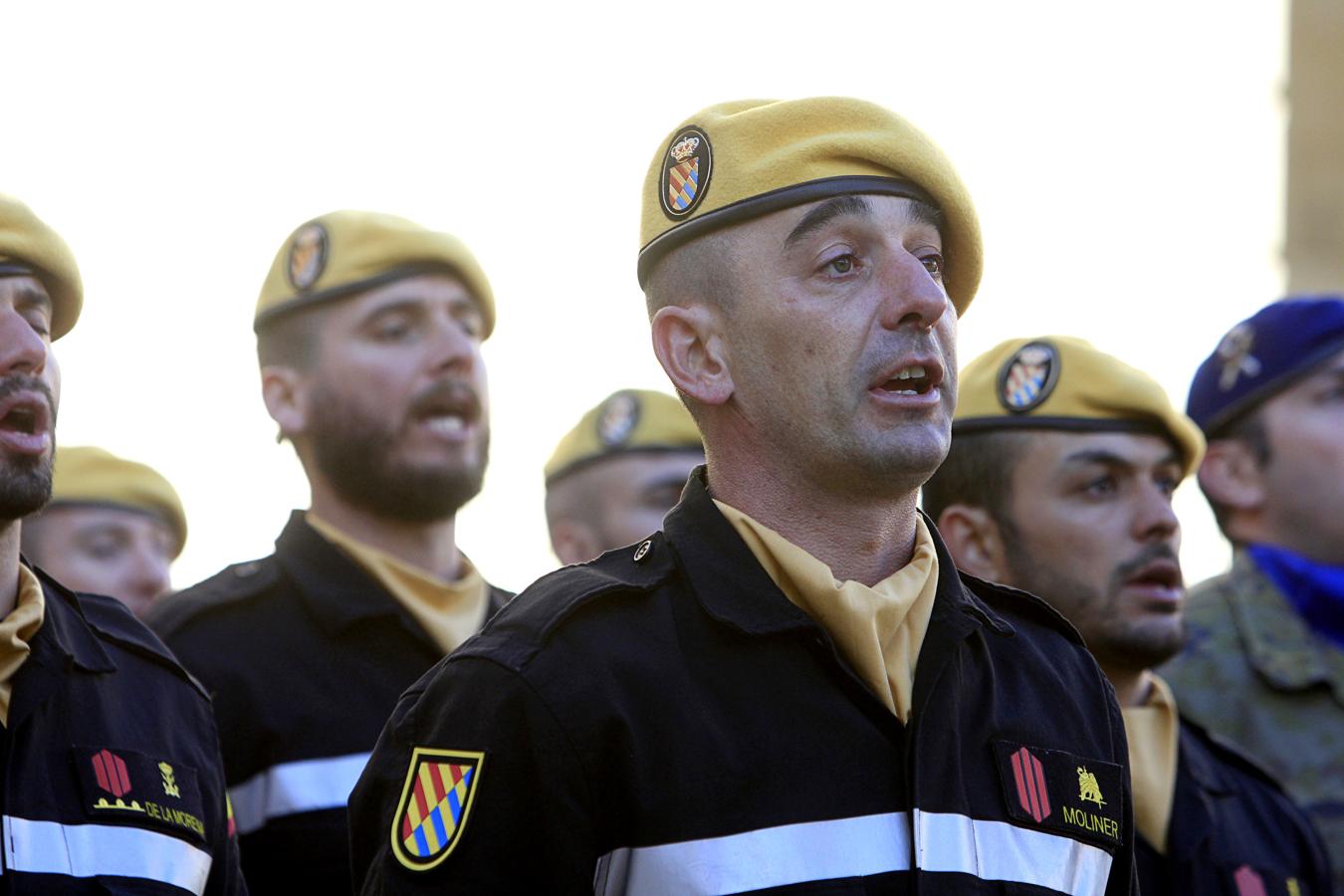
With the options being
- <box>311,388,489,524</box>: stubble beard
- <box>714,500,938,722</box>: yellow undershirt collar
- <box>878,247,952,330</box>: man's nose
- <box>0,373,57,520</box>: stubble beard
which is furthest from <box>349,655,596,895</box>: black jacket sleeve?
<box>311,388,489,524</box>: stubble beard

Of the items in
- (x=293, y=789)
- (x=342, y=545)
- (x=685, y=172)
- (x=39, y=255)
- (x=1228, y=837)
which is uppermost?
(x=685, y=172)

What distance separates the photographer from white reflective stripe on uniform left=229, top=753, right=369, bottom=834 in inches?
180

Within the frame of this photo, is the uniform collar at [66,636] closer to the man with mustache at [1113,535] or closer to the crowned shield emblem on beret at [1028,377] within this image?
the man with mustache at [1113,535]

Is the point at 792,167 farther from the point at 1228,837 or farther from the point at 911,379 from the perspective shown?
the point at 1228,837

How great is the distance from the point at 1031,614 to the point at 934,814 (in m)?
0.70

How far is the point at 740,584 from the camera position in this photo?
10.5ft

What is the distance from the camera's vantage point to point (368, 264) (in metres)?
5.64

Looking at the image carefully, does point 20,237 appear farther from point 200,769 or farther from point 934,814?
point 934,814

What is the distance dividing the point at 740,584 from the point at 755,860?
1.55 ft

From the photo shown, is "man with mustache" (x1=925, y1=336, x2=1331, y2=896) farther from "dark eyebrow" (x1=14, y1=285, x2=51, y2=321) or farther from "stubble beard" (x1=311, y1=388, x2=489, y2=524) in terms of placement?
"dark eyebrow" (x1=14, y1=285, x2=51, y2=321)

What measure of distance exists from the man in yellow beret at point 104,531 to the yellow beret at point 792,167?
14.8 ft

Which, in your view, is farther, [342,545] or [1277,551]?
→ [1277,551]

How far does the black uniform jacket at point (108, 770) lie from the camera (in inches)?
140

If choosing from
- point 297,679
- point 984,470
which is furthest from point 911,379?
point 984,470
